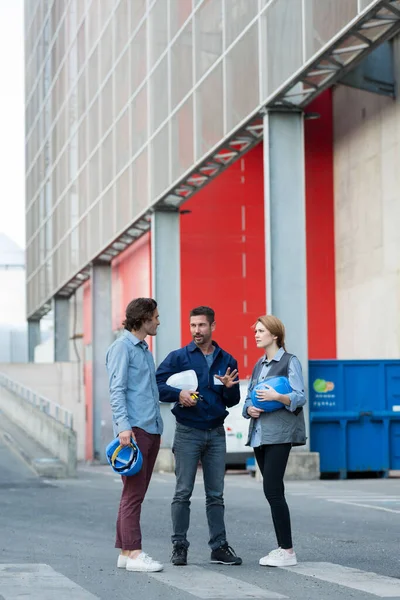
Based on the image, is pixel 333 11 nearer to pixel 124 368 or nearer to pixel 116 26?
pixel 124 368

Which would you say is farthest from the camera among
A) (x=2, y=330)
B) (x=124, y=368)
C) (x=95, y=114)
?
(x=2, y=330)

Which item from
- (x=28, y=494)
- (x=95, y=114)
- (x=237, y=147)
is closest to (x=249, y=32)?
(x=237, y=147)

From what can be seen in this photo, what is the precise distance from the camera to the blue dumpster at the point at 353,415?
22156mm

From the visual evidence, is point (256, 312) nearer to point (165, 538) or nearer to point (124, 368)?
point (165, 538)

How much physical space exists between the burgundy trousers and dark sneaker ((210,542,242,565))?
2.16 ft

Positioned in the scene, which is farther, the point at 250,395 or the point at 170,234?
the point at 170,234

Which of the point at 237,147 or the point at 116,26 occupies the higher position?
the point at 116,26

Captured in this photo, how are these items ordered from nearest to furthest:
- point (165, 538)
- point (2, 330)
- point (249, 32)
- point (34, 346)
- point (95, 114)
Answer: point (165, 538) < point (249, 32) < point (95, 114) < point (34, 346) < point (2, 330)

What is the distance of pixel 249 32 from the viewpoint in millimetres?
23750

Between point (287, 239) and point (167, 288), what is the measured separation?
9.13 meters

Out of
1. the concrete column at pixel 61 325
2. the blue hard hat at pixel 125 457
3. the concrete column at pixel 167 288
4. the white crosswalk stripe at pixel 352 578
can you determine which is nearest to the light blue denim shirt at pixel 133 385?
the blue hard hat at pixel 125 457

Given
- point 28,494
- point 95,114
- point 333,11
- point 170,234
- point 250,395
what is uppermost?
point 95,114

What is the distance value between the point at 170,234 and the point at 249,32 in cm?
868

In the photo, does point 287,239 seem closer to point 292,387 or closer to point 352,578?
point 292,387
